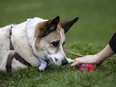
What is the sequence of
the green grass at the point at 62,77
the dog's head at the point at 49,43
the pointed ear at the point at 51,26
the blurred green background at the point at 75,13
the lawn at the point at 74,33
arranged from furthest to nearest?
the blurred green background at the point at 75,13 → the dog's head at the point at 49,43 → the pointed ear at the point at 51,26 → the lawn at the point at 74,33 → the green grass at the point at 62,77

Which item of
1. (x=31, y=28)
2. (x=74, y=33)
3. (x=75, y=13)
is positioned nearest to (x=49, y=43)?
(x=31, y=28)

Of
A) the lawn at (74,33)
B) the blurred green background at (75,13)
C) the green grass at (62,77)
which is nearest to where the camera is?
the green grass at (62,77)

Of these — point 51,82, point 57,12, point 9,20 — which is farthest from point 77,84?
point 57,12

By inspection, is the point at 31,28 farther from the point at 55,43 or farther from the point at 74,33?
the point at 74,33

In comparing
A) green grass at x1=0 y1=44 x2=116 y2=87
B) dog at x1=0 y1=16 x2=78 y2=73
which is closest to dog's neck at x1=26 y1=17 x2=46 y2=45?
dog at x1=0 y1=16 x2=78 y2=73

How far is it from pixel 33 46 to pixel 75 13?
15.9 meters

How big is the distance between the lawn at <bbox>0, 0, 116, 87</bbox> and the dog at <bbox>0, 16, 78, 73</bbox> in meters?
0.15

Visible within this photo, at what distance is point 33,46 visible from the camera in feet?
20.7

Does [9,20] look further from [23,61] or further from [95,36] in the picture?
[23,61]

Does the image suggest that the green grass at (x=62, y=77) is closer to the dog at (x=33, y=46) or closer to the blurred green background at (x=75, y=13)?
the dog at (x=33, y=46)

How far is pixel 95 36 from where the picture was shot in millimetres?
17641

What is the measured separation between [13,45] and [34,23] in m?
0.48

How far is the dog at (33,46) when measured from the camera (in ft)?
20.6

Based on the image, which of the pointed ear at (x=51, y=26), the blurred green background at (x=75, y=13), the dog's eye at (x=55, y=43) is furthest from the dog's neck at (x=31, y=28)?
the blurred green background at (x=75, y=13)
